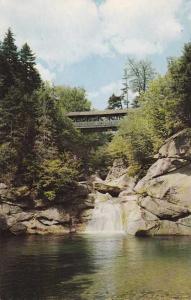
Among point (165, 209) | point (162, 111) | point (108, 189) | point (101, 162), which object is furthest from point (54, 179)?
point (101, 162)

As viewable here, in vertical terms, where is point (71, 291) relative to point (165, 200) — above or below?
below

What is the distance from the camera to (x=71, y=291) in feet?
75.4

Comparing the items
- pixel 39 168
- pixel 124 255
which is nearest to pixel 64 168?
pixel 39 168

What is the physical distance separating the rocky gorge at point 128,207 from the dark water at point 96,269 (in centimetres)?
555

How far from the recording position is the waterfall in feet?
176

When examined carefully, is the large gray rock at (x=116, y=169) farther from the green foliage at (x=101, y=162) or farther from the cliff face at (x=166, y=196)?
the cliff face at (x=166, y=196)

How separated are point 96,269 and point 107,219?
84.2ft

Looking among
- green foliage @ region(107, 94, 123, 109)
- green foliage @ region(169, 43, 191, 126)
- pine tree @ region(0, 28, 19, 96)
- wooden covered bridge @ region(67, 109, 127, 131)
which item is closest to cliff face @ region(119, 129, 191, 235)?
green foliage @ region(169, 43, 191, 126)

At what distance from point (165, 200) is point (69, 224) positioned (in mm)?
11749

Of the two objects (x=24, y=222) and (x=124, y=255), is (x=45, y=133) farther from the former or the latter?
(x=124, y=255)

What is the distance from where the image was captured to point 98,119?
349ft

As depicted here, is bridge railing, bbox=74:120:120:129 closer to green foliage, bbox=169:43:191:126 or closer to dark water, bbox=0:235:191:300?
green foliage, bbox=169:43:191:126

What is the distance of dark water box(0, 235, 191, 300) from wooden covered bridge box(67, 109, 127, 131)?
56272 mm

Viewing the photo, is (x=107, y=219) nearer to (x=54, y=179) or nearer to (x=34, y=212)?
(x=54, y=179)
